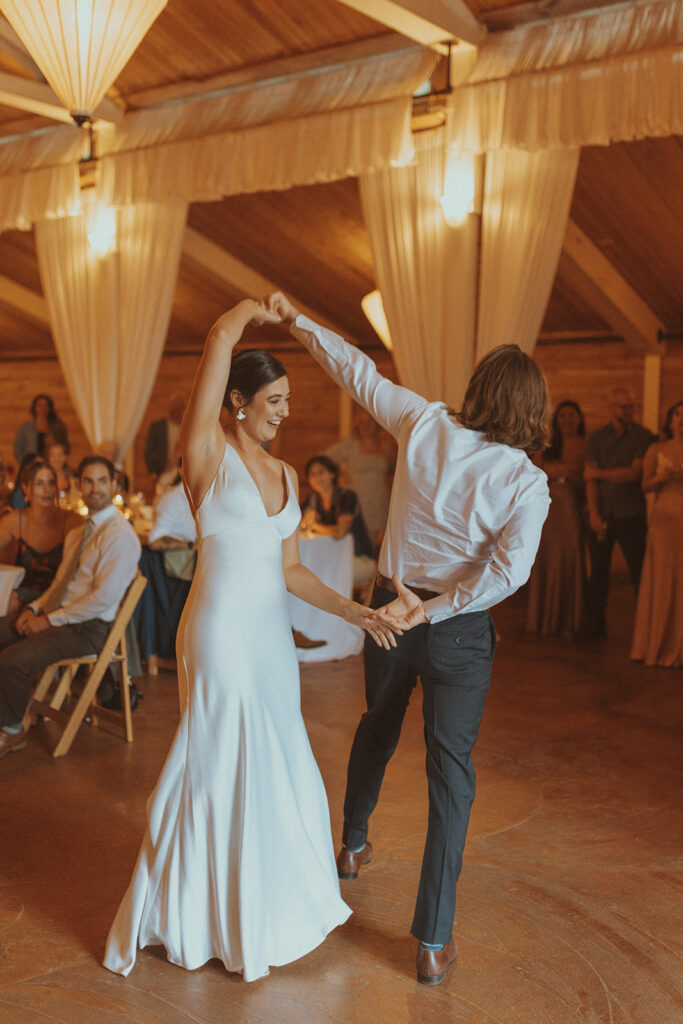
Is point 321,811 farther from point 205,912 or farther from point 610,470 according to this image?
point 610,470

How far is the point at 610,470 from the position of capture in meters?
6.56

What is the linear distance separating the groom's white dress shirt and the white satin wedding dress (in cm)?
36

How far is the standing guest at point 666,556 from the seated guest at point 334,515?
69.0 inches

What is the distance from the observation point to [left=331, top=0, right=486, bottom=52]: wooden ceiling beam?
16.6 feet

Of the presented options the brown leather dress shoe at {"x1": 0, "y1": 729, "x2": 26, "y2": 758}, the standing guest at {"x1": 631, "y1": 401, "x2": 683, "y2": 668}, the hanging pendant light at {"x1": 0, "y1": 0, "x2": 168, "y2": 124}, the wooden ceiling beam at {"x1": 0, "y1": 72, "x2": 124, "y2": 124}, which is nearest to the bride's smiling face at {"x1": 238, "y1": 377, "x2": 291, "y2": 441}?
the hanging pendant light at {"x1": 0, "y1": 0, "x2": 168, "y2": 124}

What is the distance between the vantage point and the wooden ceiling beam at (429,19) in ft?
16.6

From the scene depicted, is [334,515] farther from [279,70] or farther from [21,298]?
[21,298]

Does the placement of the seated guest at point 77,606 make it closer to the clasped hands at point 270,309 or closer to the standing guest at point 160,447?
the clasped hands at point 270,309

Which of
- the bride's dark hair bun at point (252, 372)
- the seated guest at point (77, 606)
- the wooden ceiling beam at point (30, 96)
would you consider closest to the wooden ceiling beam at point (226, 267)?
the wooden ceiling beam at point (30, 96)

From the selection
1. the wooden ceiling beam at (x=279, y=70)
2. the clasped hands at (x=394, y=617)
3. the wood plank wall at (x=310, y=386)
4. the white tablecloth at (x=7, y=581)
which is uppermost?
the wooden ceiling beam at (x=279, y=70)

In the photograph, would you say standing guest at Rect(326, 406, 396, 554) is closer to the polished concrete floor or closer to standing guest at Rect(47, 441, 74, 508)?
standing guest at Rect(47, 441, 74, 508)

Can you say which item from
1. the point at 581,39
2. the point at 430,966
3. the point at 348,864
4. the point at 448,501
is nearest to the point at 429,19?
the point at 581,39

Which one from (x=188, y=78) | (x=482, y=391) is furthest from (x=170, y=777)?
(x=188, y=78)

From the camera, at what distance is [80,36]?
3754mm
